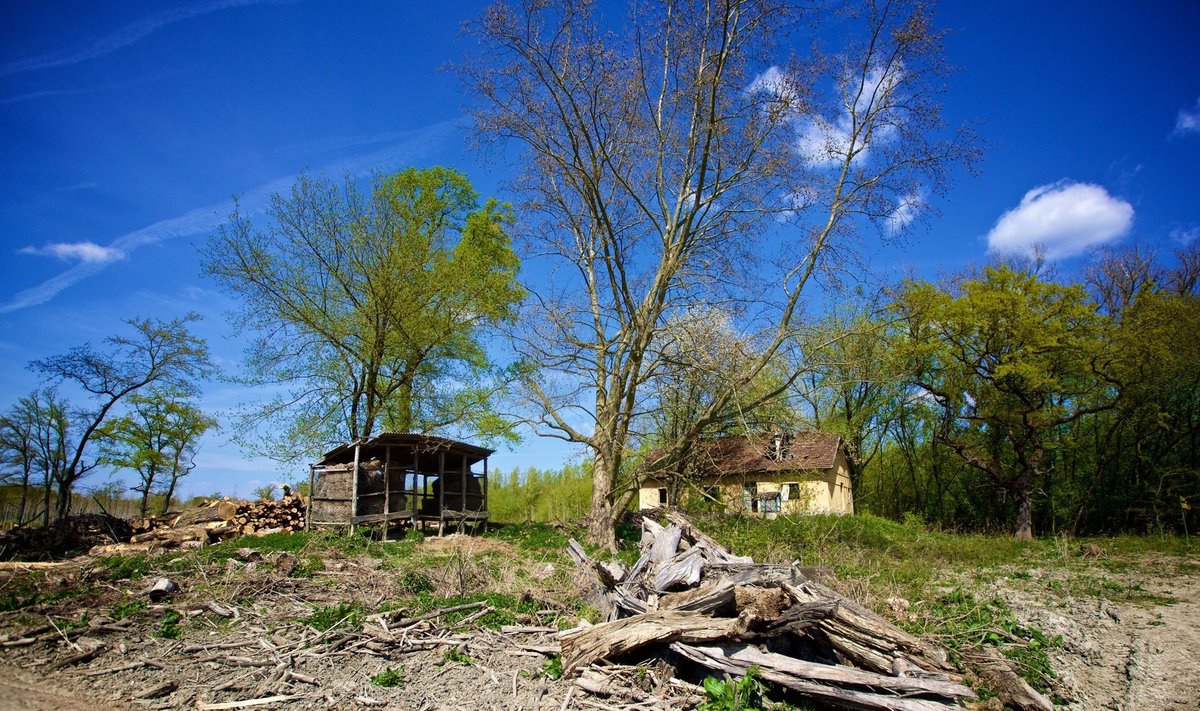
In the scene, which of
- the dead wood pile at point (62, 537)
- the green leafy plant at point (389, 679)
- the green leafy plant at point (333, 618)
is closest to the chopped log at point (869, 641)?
the green leafy plant at point (389, 679)

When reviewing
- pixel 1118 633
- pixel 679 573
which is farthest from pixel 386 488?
pixel 1118 633

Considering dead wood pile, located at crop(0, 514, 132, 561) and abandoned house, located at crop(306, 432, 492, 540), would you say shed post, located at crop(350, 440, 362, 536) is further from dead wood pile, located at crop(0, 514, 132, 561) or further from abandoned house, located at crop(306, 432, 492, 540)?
dead wood pile, located at crop(0, 514, 132, 561)

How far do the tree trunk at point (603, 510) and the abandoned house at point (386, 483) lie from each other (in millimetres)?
3641

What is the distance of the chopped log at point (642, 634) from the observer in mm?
5652

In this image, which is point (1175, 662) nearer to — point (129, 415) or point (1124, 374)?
point (1124, 374)

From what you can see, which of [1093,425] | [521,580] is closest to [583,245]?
[521,580]

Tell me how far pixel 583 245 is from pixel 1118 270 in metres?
22.9

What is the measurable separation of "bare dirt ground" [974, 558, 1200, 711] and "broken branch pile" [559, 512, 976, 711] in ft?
6.22

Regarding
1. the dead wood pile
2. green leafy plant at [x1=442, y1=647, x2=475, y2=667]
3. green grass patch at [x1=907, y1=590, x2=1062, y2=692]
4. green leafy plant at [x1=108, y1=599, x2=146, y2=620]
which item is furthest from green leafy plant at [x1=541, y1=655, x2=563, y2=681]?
the dead wood pile

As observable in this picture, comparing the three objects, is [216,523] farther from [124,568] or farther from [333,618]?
[333,618]

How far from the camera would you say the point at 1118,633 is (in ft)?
26.3

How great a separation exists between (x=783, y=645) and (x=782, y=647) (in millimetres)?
20

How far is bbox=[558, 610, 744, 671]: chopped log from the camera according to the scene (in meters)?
5.65

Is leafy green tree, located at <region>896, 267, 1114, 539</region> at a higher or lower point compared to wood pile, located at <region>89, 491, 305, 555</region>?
higher
